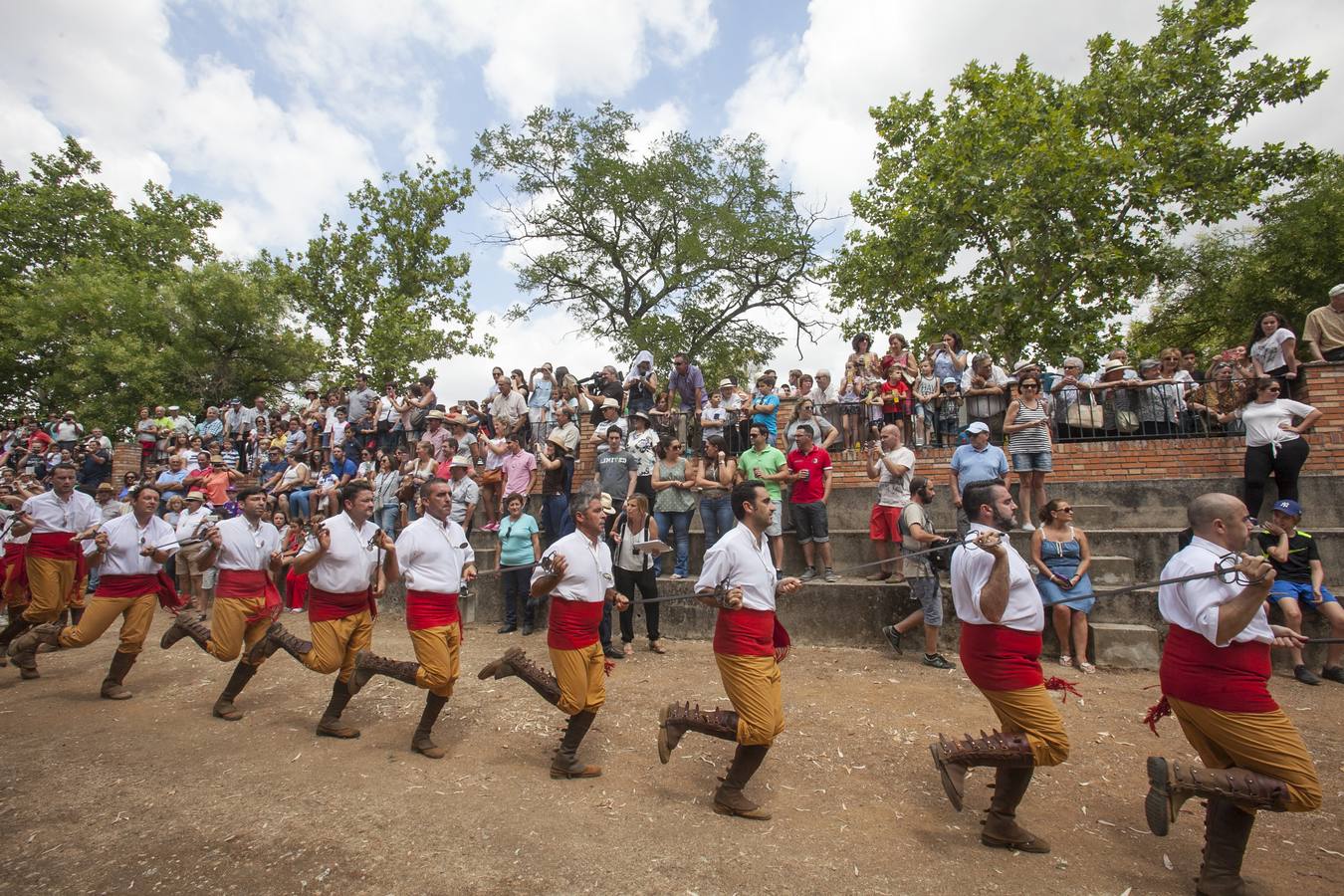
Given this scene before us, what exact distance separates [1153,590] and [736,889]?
5.78 m

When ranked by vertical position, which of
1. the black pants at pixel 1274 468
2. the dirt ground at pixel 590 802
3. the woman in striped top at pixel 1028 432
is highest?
the woman in striped top at pixel 1028 432

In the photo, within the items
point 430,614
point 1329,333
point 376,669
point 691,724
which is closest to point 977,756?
point 691,724

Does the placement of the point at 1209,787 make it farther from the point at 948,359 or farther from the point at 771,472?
the point at 948,359

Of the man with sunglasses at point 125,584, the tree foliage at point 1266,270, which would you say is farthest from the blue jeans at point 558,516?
the tree foliage at point 1266,270

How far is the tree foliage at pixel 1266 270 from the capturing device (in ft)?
56.0

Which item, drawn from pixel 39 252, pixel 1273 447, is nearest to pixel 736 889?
pixel 1273 447

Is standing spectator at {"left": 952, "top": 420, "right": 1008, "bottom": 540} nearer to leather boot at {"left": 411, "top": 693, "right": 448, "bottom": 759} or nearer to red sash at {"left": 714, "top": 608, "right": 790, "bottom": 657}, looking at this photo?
red sash at {"left": 714, "top": 608, "right": 790, "bottom": 657}

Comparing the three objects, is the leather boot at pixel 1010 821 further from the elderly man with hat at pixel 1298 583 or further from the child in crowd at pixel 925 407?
the child in crowd at pixel 925 407

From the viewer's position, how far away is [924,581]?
728 cm

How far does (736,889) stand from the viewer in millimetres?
3643

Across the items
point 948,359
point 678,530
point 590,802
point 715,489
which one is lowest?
point 590,802

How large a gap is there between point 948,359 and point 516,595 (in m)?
7.00

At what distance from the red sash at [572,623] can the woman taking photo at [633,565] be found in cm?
302

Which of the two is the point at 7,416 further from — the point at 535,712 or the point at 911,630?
the point at 911,630
